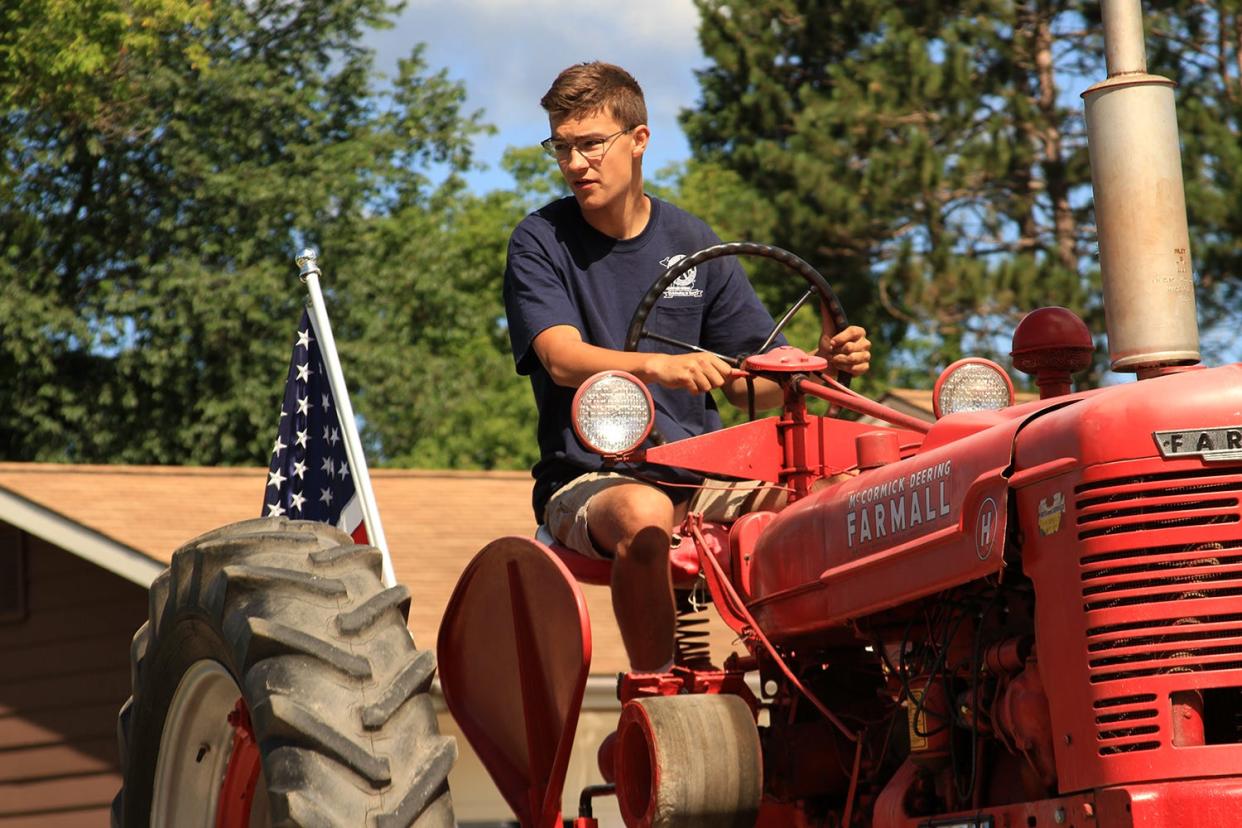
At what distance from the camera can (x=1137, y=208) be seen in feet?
13.7

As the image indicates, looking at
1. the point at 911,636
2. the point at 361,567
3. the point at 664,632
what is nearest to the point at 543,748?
the point at 664,632

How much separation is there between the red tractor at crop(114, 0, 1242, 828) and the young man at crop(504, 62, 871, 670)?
127 mm

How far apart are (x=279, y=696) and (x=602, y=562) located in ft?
3.94

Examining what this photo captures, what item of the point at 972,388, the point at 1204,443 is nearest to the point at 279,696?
the point at 1204,443

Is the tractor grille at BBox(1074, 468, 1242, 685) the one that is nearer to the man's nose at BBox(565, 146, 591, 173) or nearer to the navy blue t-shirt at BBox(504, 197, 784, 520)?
A: the navy blue t-shirt at BBox(504, 197, 784, 520)

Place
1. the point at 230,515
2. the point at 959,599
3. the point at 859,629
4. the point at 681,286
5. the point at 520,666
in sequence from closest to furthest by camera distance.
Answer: the point at 959,599 < the point at 859,629 < the point at 520,666 < the point at 681,286 < the point at 230,515

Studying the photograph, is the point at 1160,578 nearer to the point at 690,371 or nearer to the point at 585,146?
the point at 690,371

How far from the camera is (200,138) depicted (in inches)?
1182

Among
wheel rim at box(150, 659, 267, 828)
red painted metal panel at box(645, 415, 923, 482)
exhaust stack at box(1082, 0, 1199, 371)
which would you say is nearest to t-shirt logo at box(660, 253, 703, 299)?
red painted metal panel at box(645, 415, 923, 482)

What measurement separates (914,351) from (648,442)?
2920cm

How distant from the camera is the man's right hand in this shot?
4.51 metres

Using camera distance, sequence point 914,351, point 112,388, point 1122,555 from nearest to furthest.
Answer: point 1122,555 < point 112,388 < point 914,351

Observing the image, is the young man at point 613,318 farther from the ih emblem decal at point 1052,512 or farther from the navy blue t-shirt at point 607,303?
the ih emblem decal at point 1052,512

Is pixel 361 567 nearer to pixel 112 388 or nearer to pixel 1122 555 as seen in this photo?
pixel 1122 555
